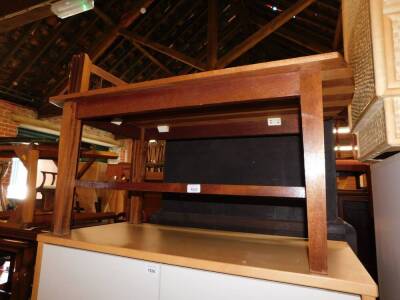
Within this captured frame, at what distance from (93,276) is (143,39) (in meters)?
3.93

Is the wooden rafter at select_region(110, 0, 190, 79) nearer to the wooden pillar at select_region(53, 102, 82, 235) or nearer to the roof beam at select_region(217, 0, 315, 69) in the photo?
the roof beam at select_region(217, 0, 315, 69)

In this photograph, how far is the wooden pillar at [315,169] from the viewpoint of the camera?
0.66m

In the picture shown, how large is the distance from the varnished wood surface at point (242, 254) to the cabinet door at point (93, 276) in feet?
0.10

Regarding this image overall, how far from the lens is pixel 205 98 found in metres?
0.84

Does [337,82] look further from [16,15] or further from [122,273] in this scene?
[16,15]

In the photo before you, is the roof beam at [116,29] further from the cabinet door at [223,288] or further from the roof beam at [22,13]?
the cabinet door at [223,288]

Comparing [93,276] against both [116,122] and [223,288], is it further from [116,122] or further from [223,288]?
[116,122]

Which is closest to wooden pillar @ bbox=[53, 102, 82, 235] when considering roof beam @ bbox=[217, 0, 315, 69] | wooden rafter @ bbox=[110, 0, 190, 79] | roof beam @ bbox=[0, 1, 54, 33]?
roof beam @ bbox=[0, 1, 54, 33]

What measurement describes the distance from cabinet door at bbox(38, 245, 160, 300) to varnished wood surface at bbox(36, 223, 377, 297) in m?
0.03

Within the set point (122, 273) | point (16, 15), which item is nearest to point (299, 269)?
point (122, 273)

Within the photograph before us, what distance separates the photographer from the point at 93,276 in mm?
867

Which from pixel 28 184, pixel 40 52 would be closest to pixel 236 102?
pixel 28 184

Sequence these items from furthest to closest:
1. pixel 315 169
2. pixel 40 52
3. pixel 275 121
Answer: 1. pixel 40 52
2. pixel 275 121
3. pixel 315 169

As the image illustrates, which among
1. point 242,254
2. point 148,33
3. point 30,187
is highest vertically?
point 148,33
